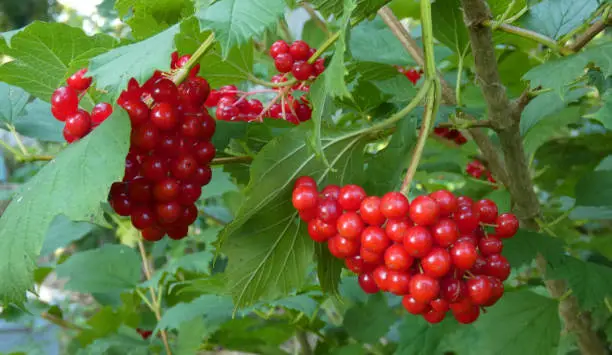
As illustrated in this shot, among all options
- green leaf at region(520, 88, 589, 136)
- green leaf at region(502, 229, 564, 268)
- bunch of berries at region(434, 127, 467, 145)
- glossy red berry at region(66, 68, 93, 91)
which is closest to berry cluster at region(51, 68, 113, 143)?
glossy red berry at region(66, 68, 93, 91)

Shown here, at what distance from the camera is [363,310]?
4.56 feet

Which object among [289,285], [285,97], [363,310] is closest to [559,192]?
[363,310]

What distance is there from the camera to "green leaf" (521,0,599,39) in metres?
0.88

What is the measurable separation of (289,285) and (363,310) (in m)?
0.65

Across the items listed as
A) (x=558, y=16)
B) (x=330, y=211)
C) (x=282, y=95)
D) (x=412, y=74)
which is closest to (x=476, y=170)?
(x=412, y=74)

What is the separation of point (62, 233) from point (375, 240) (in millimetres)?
1086

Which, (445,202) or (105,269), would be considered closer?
(445,202)

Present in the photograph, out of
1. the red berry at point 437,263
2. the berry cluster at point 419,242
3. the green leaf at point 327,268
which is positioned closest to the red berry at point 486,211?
the berry cluster at point 419,242

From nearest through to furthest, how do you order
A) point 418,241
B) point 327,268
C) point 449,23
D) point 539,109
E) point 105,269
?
point 418,241 → point 327,268 → point 449,23 → point 539,109 → point 105,269

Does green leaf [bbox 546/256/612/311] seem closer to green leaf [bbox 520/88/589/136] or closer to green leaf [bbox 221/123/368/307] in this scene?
green leaf [bbox 520/88/589/136]

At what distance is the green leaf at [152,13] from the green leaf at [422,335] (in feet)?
2.71

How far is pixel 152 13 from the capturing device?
796mm

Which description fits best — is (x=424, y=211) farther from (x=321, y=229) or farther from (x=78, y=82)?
(x=78, y=82)

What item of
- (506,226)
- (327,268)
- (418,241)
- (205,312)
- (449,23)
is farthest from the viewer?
(205,312)
